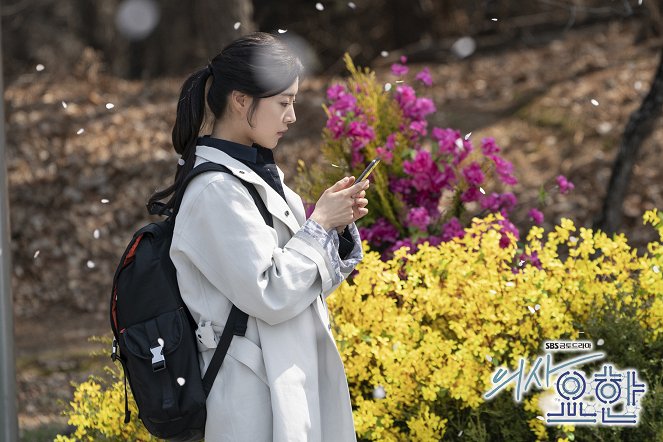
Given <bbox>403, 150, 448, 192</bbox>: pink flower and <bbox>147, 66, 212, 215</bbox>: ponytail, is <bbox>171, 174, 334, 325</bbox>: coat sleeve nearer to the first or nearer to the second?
<bbox>147, 66, 212, 215</bbox>: ponytail

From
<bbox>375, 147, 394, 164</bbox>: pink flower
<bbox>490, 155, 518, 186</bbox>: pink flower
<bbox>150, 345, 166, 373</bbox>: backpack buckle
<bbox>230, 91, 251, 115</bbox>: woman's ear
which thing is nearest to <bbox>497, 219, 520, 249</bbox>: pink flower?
<bbox>490, 155, 518, 186</bbox>: pink flower

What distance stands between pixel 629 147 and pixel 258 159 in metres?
4.26

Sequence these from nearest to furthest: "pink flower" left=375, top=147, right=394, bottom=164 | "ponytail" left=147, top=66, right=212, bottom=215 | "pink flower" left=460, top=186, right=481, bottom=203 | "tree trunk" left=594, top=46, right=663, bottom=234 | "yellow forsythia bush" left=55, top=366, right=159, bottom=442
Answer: "ponytail" left=147, top=66, right=212, bottom=215 < "yellow forsythia bush" left=55, top=366, right=159, bottom=442 < "pink flower" left=375, top=147, right=394, bottom=164 < "pink flower" left=460, top=186, right=481, bottom=203 < "tree trunk" left=594, top=46, right=663, bottom=234

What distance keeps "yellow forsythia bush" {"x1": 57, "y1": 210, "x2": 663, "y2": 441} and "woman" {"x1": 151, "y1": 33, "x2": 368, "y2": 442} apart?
878 mm

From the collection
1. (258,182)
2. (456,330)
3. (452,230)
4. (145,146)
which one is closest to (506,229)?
(452,230)

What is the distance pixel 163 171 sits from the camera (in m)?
8.92

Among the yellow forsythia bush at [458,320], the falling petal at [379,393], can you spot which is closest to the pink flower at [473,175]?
the yellow forsythia bush at [458,320]

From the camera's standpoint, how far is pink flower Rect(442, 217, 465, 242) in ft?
14.8

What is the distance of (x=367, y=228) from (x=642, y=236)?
3154 millimetres

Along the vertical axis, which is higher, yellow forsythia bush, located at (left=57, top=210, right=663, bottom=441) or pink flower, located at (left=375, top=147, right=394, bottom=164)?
pink flower, located at (left=375, top=147, right=394, bottom=164)

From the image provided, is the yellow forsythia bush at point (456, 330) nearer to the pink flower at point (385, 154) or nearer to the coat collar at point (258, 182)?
the pink flower at point (385, 154)

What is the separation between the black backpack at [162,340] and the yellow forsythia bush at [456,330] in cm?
99

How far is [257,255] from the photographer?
96.3 inches

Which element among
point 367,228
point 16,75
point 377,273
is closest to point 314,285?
point 377,273
